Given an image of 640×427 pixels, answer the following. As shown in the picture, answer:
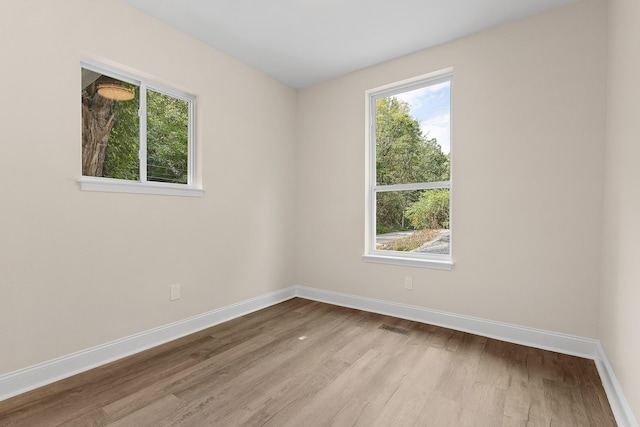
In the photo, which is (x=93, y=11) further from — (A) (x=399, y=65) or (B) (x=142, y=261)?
(A) (x=399, y=65)

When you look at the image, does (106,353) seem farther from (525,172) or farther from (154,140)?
(525,172)

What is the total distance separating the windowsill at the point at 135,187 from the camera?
218 cm

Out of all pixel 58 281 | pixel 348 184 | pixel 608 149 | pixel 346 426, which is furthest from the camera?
pixel 348 184

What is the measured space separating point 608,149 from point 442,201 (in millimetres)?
1263

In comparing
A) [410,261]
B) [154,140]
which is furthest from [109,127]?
[410,261]

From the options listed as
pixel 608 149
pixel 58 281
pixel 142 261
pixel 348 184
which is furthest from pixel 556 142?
pixel 58 281

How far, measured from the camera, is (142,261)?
248cm

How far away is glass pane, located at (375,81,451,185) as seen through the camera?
310 cm

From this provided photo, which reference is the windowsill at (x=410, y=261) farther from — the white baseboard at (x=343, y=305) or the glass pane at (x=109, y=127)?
the glass pane at (x=109, y=127)

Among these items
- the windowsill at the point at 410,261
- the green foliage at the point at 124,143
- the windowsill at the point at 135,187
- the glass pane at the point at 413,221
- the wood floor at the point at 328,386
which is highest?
the green foliage at the point at 124,143

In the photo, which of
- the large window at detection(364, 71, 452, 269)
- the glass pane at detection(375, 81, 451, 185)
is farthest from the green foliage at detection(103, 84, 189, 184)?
the glass pane at detection(375, 81, 451, 185)

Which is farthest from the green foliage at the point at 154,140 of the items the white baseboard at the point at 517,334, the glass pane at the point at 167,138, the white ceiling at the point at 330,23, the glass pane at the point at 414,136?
the white baseboard at the point at 517,334

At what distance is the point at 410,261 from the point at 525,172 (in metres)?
1.30

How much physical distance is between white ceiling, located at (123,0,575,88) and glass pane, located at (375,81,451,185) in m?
0.48
